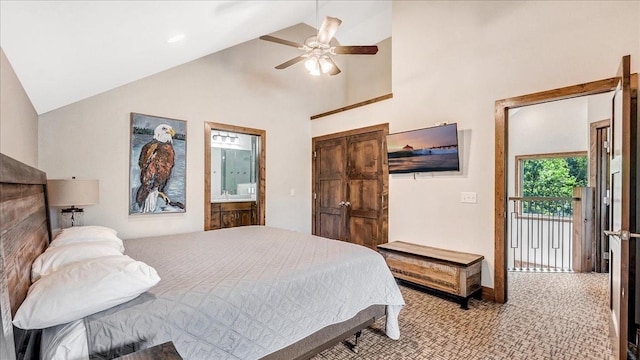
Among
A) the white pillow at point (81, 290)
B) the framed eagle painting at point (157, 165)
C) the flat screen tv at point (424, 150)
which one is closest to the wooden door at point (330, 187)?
Answer: the flat screen tv at point (424, 150)

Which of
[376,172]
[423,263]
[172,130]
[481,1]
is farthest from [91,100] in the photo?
[481,1]

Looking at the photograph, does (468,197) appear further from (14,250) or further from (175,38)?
(14,250)

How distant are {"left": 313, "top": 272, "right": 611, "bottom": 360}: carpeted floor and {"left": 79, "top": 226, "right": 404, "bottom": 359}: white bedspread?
0.80 ft

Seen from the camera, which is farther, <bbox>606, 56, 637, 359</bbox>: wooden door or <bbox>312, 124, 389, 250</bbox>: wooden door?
<bbox>312, 124, 389, 250</bbox>: wooden door

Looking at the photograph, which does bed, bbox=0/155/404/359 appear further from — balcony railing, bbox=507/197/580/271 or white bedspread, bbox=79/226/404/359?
balcony railing, bbox=507/197/580/271

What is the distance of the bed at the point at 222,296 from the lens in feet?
3.79

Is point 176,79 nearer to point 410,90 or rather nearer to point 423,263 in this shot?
point 410,90

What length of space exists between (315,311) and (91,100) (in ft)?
10.7

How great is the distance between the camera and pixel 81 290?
3.81ft

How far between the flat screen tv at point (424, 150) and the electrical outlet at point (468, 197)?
301 mm

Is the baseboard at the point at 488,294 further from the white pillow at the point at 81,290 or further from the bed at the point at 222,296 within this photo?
the white pillow at the point at 81,290

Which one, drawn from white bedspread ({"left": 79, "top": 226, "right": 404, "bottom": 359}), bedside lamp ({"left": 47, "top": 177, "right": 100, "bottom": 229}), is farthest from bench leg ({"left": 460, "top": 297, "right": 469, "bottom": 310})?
bedside lamp ({"left": 47, "top": 177, "right": 100, "bottom": 229})

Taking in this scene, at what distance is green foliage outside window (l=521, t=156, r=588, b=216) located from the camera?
18.0ft

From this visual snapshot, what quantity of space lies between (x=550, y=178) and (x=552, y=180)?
0.05 metres
